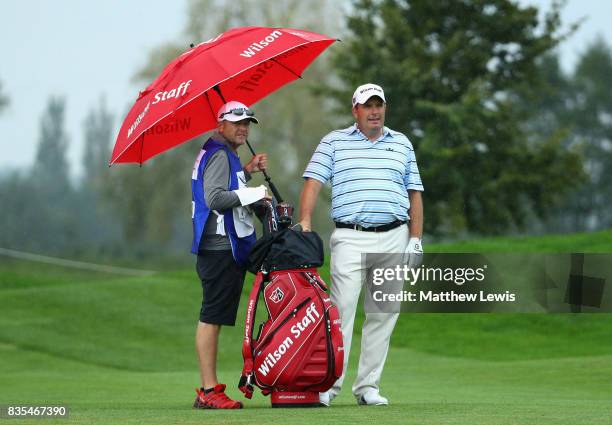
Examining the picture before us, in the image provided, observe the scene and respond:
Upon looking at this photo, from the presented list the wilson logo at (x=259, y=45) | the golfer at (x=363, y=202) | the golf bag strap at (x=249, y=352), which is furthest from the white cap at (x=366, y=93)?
the golf bag strap at (x=249, y=352)

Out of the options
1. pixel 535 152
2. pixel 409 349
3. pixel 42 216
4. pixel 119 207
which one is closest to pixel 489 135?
pixel 535 152

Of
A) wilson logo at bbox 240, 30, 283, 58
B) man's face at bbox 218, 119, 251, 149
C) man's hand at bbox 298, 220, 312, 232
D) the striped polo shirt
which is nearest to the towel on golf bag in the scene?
man's hand at bbox 298, 220, 312, 232

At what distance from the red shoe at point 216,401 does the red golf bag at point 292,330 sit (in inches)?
6.6

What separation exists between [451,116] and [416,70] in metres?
1.80

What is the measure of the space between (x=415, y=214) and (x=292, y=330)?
1273 millimetres

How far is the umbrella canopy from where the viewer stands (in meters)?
7.48

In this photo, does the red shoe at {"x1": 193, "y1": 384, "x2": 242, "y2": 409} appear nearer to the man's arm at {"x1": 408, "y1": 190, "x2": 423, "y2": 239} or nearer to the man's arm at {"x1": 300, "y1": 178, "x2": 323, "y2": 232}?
the man's arm at {"x1": 300, "y1": 178, "x2": 323, "y2": 232}

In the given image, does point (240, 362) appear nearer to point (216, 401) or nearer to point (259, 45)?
point (216, 401)

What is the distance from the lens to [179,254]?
55.6m

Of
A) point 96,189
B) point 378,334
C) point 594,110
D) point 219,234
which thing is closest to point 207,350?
point 219,234

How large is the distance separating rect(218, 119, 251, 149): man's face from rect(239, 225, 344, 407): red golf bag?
0.66 metres

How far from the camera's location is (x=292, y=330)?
7.27 metres

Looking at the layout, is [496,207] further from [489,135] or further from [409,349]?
[409,349]

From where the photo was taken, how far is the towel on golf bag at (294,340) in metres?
7.27
